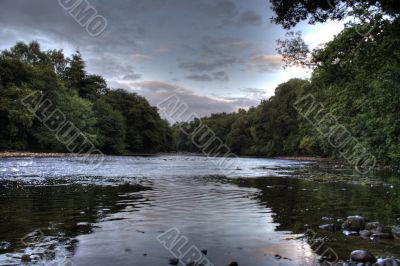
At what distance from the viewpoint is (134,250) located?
8.81 metres

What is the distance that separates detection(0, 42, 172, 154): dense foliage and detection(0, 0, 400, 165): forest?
0.21 m

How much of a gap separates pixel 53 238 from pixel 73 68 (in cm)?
12364

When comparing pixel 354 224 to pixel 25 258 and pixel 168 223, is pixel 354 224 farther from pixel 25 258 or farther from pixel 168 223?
pixel 25 258

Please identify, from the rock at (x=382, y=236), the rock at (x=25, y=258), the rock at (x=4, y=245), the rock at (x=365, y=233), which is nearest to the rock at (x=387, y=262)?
the rock at (x=382, y=236)

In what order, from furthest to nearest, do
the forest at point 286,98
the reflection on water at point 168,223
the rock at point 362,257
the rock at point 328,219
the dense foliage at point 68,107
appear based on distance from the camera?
the dense foliage at point 68,107, the forest at point 286,98, the rock at point 328,219, the reflection on water at point 168,223, the rock at point 362,257

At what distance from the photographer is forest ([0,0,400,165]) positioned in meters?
23.9

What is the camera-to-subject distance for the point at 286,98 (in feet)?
399

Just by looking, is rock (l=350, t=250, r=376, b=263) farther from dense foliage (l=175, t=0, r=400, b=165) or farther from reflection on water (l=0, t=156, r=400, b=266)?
dense foliage (l=175, t=0, r=400, b=165)

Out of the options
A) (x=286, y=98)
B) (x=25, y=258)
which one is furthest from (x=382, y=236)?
(x=286, y=98)

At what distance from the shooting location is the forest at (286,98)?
78.5 feet

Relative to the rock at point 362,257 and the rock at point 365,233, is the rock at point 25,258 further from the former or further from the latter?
the rock at point 365,233

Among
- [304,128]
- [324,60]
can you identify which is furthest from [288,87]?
[324,60]

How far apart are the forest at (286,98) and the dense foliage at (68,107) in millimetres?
206

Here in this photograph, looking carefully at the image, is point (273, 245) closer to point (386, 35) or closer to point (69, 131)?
point (386, 35)
